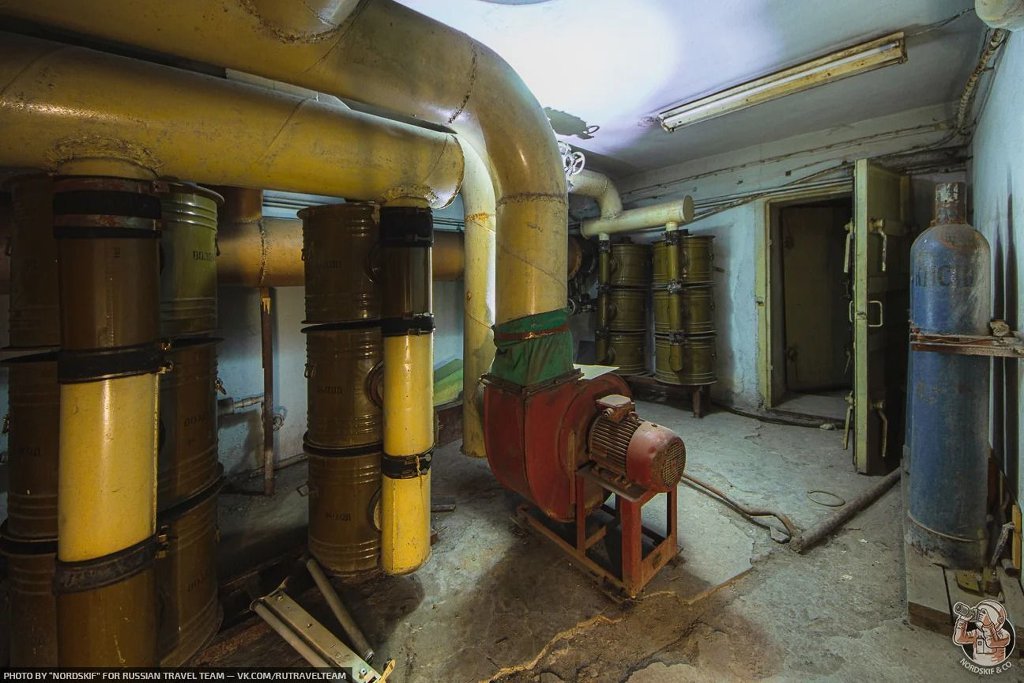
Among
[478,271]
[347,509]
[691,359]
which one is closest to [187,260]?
[347,509]

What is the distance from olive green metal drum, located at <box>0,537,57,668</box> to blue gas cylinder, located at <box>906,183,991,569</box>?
3583 millimetres

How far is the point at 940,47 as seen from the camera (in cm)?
254

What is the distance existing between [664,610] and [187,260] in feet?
8.15

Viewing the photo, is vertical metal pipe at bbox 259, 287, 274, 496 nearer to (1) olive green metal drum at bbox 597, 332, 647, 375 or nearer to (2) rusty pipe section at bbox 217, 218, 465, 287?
(2) rusty pipe section at bbox 217, 218, 465, 287

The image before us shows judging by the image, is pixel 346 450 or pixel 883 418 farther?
pixel 883 418

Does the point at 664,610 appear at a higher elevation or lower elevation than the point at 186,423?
lower

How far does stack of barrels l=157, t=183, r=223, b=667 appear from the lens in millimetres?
1503

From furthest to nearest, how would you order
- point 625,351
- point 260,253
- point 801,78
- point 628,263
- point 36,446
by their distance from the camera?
point 625,351
point 628,263
point 801,78
point 260,253
point 36,446

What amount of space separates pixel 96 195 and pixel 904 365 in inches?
200

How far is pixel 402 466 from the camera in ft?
5.82

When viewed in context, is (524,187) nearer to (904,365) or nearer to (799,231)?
(904,365)

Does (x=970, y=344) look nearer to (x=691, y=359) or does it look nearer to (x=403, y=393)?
(x=403, y=393)

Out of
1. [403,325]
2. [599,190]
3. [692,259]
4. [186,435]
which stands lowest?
[186,435]

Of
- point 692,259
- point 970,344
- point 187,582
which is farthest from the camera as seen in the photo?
point 692,259
